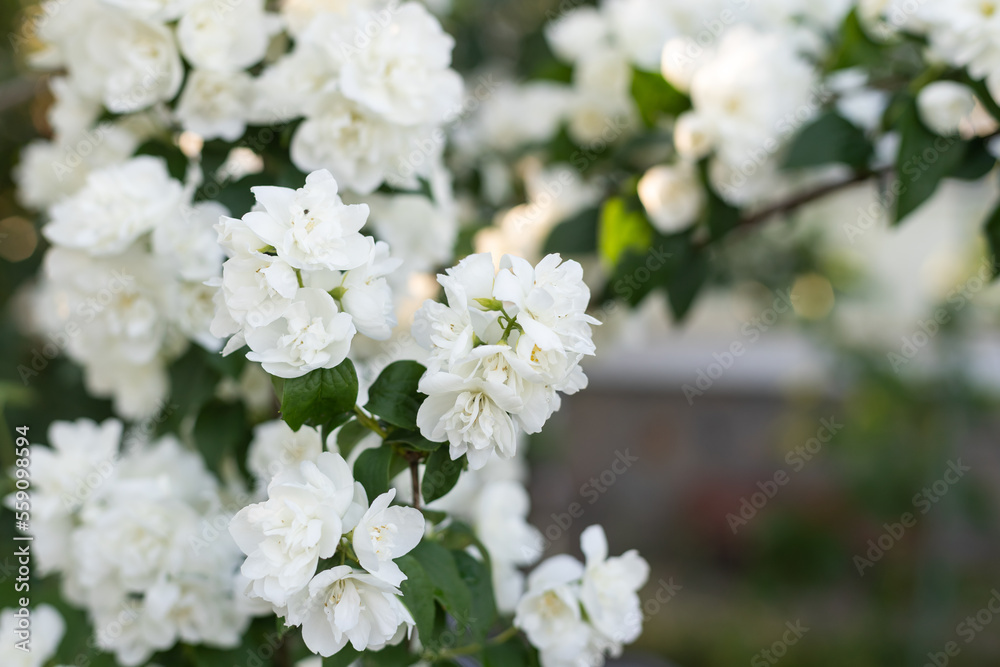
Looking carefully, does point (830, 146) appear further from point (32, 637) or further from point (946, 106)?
point (32, 637)

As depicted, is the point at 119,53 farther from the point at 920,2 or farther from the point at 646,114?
the point at 920,2

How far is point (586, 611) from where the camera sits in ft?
2.22

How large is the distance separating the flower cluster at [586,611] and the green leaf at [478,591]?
0.11 feet

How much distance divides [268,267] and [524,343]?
0.18 metres

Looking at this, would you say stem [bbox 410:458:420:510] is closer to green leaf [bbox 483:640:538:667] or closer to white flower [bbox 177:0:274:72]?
green leaf [bbox 483:640:538:667]

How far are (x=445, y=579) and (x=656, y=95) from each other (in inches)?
28.9

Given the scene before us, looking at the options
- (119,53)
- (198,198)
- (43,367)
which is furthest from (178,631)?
(43,367)

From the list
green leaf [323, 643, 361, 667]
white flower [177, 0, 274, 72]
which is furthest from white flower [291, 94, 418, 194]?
green leaf [323, 643, 361, 667]

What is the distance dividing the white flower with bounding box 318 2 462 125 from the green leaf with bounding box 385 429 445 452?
32 centimetres

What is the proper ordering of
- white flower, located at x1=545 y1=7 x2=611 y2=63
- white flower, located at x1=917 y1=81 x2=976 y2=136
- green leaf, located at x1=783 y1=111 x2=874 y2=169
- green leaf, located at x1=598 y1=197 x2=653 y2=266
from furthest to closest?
white flower, located at x1=545 y1=7 x2=611 y2=63 → green leaf, located at x1=598 y1=197 x2=653 y2=266 → green leaf, located at x1=783 y1=111 x2=874 y2=169 → white flower, located at x1=917 y1=81 x2=976 y2=136

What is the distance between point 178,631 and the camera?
2.51 ft

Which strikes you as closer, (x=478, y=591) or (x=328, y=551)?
(x=328, y=551)

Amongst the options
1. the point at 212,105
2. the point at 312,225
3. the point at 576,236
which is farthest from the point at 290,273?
the point at 576,236

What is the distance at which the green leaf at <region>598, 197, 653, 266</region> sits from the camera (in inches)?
42.3
